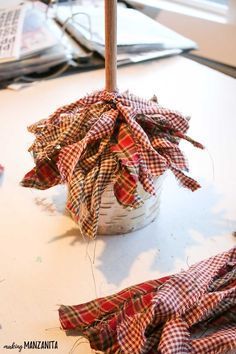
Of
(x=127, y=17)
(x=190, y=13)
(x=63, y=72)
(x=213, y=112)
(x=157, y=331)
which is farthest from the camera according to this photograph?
(x=190, y=13)

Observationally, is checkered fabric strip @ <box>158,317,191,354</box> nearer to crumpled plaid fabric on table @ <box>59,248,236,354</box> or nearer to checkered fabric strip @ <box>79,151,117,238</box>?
crumpled plaid fabric on table @ <box>59,248,236,354</box>

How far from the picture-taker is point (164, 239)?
480 millimetres

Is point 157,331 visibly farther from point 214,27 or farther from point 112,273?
point 214,27

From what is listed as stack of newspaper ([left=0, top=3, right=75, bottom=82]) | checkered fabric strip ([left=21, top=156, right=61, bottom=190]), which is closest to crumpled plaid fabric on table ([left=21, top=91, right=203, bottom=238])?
checkered fabric strip ([left=21, top=156, right=61, bottom=190])

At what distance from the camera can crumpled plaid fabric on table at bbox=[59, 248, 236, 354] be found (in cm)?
33

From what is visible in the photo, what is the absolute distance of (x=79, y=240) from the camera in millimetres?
A: 477

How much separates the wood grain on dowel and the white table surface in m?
0.17

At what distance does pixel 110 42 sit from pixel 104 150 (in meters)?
0.11

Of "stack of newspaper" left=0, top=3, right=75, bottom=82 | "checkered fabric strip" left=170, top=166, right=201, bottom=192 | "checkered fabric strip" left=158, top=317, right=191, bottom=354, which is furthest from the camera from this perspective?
"stack of newspaper" left=0, top=3, right=75, bottom=82

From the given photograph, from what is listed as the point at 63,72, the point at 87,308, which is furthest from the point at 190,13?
the point at 87,308

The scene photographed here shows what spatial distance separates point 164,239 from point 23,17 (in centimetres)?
64

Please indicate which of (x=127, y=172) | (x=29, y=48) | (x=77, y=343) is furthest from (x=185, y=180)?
(x=29, y=48)

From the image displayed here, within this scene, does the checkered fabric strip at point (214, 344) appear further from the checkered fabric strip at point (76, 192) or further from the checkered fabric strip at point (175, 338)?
the checkered fabric strip at point (76, 192)

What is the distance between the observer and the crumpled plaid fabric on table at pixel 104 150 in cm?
41
